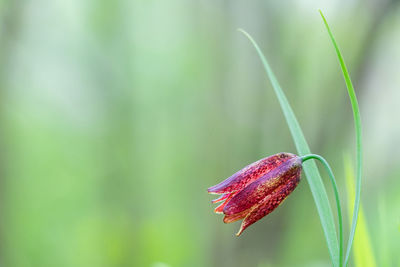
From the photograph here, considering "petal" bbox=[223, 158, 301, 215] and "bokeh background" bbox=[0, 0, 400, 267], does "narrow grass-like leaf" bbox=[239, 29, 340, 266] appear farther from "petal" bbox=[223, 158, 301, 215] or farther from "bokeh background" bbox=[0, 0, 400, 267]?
"bokeh background" bbox=[0, 0, 400, 267]

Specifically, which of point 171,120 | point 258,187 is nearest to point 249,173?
point 258,187

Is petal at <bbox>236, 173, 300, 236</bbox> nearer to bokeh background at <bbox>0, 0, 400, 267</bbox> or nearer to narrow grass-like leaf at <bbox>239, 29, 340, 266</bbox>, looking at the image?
narrow grass-like leaf at <bbox>239, 29, 340, 266</bbox>

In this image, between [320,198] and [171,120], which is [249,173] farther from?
[171,120]

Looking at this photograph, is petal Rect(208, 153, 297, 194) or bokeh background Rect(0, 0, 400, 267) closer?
petal Rect(208, 153, 297, 194)

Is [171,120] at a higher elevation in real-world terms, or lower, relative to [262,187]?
higher

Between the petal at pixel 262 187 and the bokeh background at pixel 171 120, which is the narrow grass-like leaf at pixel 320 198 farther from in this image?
the bokeh background at pixel 171 120

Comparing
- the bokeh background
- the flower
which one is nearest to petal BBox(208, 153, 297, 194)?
the flower

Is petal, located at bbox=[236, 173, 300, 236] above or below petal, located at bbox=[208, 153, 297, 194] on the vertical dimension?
below
